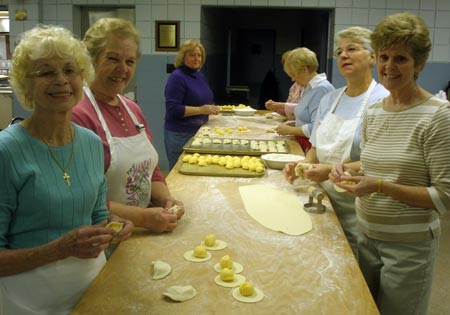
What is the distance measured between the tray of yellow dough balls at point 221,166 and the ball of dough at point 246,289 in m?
1.20

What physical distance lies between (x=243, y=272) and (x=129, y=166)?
622mm

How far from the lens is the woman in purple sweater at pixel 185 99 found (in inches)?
149

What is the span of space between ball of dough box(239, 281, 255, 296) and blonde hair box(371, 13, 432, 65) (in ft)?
3.18

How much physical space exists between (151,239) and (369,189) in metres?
0.77

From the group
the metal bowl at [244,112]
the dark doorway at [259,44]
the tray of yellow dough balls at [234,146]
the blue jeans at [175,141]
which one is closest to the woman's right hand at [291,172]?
the tray of yellow dough balls at [234,146]

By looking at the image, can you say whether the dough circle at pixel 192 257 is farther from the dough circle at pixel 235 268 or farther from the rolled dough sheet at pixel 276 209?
the rolled dough sheet at pixel 276 209

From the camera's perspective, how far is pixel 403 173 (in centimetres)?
158

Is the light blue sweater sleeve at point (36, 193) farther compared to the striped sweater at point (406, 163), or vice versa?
the striped sweater at point (406, 163)

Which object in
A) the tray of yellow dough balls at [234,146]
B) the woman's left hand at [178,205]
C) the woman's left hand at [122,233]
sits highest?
the tray of yellow dough balls at [234,146]

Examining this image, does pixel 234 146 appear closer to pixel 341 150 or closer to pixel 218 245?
pixel 341 150

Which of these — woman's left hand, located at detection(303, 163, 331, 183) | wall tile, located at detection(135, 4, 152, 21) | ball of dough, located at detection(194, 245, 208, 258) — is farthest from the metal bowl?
ball of dough, located at detection(194, 245, 208, 258)

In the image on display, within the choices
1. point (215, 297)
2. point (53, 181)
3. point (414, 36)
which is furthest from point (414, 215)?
point (53, 181)

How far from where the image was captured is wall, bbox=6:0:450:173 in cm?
558

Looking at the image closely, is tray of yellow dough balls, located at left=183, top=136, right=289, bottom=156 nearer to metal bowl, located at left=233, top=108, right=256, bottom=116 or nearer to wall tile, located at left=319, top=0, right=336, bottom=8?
metal bowl, located at left=233, top=108, right=256, bottom=116
